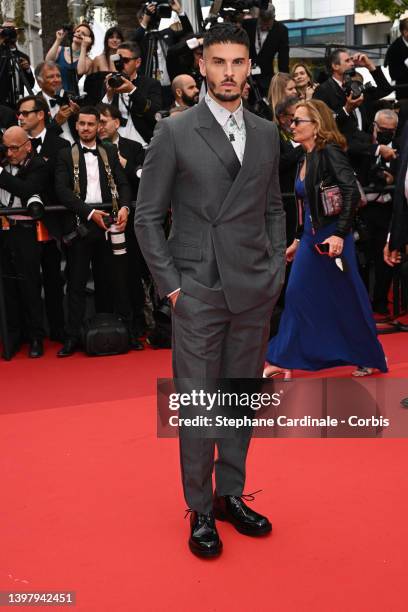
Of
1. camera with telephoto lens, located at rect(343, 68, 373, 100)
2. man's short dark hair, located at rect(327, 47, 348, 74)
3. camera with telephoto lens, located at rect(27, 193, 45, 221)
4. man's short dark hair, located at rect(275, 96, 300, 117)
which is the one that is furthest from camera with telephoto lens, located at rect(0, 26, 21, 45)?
camera with telephoto lens, located at rect(343, 68, 373, 100)

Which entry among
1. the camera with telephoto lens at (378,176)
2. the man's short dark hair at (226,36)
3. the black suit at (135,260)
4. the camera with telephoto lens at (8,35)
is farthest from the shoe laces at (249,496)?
the camera with telephoto lens at (8,35)

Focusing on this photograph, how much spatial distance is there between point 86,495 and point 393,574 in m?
1.41

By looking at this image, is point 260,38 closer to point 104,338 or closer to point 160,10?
point 160,10

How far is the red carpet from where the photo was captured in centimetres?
294

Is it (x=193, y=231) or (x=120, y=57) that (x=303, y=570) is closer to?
(x=193, y=231)

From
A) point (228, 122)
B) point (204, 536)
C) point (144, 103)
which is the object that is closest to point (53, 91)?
point (144, 103)

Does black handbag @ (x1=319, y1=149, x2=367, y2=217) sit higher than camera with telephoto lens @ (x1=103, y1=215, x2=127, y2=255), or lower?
higher

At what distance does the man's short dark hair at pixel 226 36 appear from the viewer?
3034mm

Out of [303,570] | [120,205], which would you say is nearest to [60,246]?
[120,205]

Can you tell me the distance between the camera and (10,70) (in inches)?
316

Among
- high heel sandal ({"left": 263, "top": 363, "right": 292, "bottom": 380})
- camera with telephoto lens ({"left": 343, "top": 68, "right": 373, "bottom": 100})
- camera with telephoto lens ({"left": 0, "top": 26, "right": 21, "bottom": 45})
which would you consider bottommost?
high heel sandal ({"left": 263, "top": 363, "right": 292, "bottom": 380})

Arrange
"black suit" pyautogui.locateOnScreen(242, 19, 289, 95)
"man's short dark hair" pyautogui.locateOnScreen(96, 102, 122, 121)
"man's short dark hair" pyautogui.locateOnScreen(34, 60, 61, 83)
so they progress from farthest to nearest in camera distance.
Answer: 1. "black suit" pyautogui.locateOnScreen(242, 19, 289, 95)
2. "man's short dark hair" pyautogui.locateOnScreen(34, 60, 61, 83)
3. "man's short dark hair" pyautogui.locateOnScreen(96, 102, 122, 121)

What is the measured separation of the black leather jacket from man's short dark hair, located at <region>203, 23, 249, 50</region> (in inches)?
86.9

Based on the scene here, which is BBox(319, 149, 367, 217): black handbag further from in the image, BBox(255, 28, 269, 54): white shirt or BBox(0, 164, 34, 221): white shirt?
BBox(255, 28, 269, 54): white shirt
